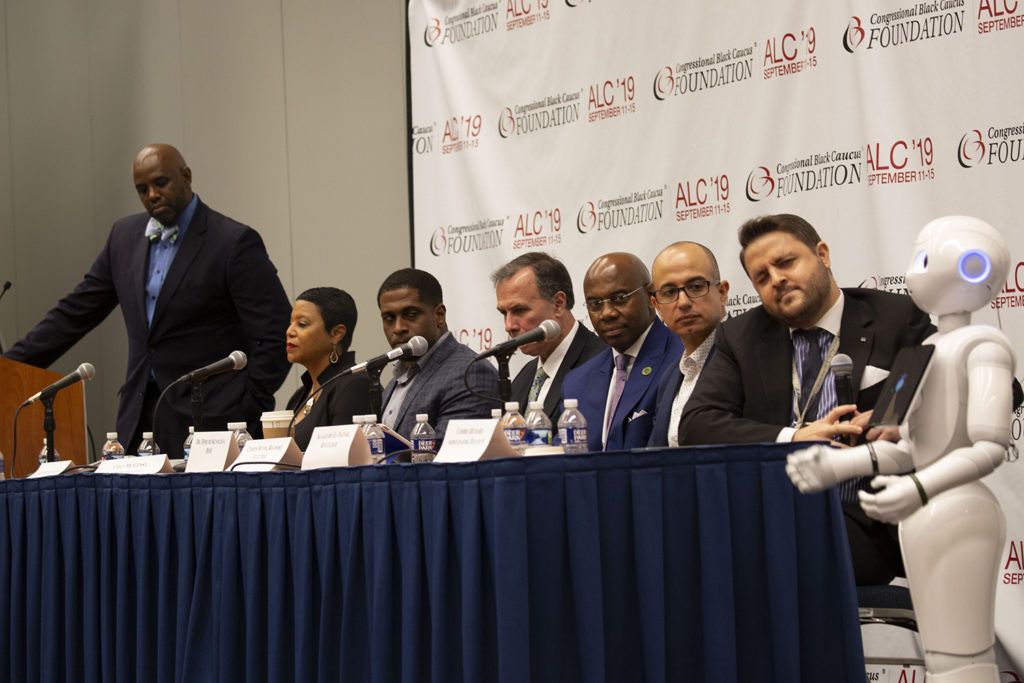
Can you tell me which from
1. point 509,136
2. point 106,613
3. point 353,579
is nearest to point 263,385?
point 509,136

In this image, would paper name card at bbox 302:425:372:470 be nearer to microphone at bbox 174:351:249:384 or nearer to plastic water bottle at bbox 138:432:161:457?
microphone at bbox 174:351:249:384

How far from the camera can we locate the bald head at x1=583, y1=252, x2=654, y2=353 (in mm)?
3328

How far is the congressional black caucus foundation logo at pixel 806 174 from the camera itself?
365 centimetres

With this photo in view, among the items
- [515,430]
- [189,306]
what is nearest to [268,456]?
[515,430]

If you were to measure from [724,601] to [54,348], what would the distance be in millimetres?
3562

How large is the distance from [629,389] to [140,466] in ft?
4.64

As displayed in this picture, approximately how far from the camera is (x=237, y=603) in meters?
2.14

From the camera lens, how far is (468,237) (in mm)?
4828

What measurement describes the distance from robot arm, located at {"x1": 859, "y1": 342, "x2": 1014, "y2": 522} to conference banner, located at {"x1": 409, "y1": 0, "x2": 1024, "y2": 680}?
5.18 feet

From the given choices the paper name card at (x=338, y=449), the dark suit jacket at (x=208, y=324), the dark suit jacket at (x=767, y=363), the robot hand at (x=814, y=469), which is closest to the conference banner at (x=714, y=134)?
the dark suit jacket at (x=208, y=324)

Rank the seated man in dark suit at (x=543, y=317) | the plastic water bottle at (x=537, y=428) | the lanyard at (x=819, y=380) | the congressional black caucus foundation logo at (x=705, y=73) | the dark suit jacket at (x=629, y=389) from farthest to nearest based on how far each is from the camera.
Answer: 1. the congressional black caucus foundation logo at (x=705, y=73)
2. the seated man in dark suit at (x=543, y=317)
3. the dark suit jacket at (x=629, y=389)
4. the plastic water bottle at (x=537, y=428)
5. the lanyard at (x=819, y=380)

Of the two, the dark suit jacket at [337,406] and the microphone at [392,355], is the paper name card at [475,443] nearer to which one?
the microphone at [392,355]

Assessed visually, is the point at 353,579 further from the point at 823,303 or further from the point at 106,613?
the point at 823,303

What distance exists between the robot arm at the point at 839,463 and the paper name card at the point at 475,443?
543 mm
